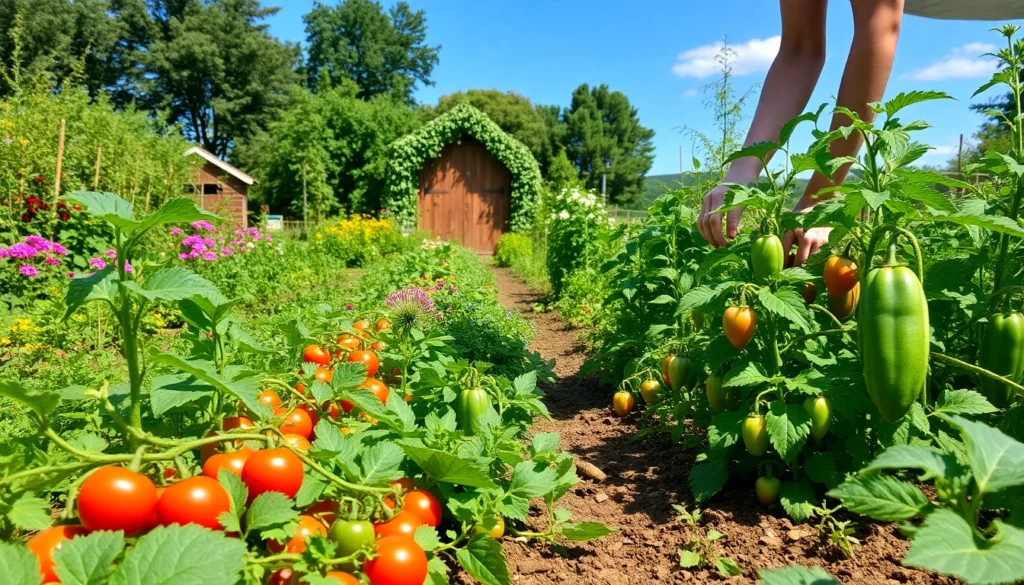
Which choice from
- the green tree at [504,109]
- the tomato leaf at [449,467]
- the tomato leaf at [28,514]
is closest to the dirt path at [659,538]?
the tomato leaf at [449,467]

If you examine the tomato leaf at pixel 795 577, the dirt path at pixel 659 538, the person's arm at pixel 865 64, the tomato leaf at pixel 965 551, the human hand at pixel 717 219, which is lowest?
the dirt path at pixel 659 538

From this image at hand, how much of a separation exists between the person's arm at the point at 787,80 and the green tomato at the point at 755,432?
660 mm

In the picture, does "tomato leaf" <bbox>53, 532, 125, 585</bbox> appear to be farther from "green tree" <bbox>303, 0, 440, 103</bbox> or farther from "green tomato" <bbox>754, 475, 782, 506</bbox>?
"green tree" <bbox>303, 0, 440, 103</bbox>

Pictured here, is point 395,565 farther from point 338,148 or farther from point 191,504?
point 338,148

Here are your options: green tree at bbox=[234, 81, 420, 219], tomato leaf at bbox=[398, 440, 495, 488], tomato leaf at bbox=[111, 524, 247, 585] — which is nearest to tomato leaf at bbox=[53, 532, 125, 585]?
tomato leaf at bbox=[111, 524, 247, 585]

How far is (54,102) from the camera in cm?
775

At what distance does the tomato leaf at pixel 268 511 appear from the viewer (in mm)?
1146

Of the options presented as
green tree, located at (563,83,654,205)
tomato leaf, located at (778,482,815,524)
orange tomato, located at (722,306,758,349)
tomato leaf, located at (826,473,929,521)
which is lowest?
tomato leaf, located at (778,482,815,524)

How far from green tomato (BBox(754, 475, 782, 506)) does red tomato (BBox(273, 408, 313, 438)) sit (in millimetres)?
1508

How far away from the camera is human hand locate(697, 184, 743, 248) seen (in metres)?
2.13

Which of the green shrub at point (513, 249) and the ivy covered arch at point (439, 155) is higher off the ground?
the ivy covered arch at point (439, 155)

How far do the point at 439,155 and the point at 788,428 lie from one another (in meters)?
17.1

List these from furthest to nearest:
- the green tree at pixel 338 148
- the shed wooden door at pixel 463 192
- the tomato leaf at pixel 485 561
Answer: the green tree at pixel 338 148 < the shed wooden door at pixel 463 192 < the tomato leaf at pixel 485 561

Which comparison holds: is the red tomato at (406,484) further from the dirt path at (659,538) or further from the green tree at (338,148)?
the green tree at (338,148)
